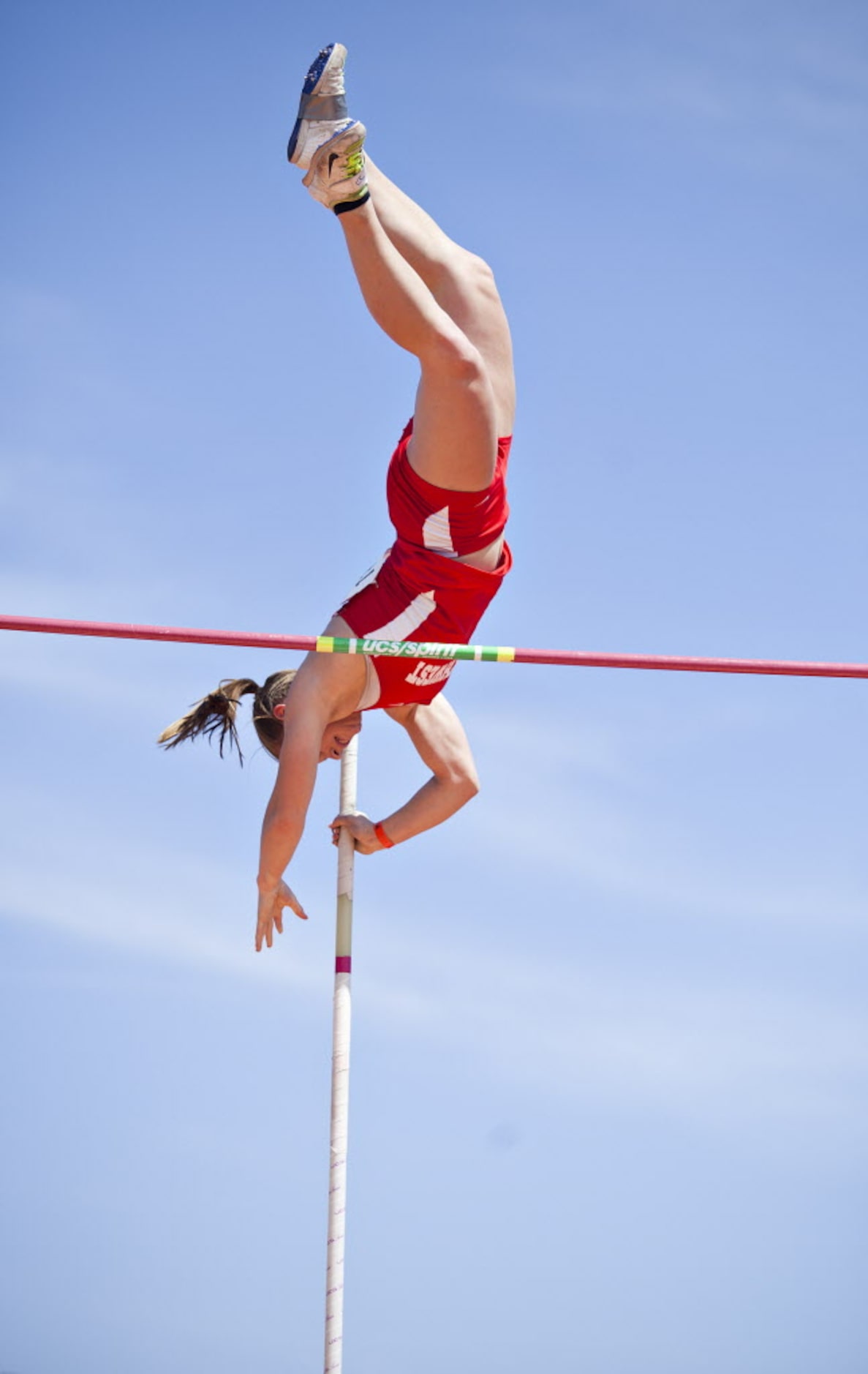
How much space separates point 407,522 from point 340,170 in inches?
47.9

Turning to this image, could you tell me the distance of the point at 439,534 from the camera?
18.5 feet

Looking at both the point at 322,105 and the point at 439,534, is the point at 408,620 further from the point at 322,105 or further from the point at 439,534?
the point at 322,105

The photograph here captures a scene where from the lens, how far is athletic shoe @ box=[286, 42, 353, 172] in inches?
189

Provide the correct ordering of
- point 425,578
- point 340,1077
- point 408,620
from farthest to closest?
1. point 340,1077
2. point 408,620
3. point 425,578

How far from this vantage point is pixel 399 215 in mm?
5340

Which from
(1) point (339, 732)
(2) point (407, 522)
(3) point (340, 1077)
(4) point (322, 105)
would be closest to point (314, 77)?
(4) point (322, 105)

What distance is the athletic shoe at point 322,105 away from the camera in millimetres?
4805

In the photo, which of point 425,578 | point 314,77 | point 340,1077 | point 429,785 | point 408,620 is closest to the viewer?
point 314,77

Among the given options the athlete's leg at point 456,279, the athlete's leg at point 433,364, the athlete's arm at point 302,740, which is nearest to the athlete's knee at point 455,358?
the athlete's leg at point 433,364

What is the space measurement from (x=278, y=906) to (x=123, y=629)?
1.42 metres

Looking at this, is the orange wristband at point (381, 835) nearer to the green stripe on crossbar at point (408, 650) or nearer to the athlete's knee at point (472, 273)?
the green stripe on crossbar at point (408, 650)

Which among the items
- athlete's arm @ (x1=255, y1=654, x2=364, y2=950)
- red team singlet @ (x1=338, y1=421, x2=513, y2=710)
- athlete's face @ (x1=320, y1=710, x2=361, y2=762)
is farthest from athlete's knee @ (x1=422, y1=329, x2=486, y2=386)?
athlete's face @ (x1=320, y1=710, x2=361, y2=762)

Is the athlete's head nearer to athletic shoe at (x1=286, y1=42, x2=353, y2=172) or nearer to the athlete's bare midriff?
the athlete's bare midriff

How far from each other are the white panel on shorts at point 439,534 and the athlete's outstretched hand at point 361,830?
4.33ft
